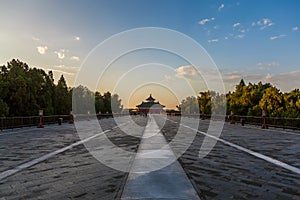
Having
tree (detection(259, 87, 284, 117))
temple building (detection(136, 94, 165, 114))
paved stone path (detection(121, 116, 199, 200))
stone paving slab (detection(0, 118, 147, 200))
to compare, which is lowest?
stone paving slab (detection(0, 118, 147, 200))

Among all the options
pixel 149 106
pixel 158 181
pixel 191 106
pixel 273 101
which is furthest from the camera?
pixel 149 106

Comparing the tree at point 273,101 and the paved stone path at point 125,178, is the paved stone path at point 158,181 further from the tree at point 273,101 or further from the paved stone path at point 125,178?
the tree at point 273,101

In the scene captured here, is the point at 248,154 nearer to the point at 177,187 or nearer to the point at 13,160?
the point at 177,187

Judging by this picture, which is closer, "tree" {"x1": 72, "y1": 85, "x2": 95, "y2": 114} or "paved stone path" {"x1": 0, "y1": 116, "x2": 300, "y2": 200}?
"paved stone path" {"x1": 0, "y1": 116, "x2": 300, "y2": 200}

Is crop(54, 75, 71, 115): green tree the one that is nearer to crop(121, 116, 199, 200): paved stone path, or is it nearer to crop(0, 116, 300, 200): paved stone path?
crop(0, 116, 300, 200): paved stone path

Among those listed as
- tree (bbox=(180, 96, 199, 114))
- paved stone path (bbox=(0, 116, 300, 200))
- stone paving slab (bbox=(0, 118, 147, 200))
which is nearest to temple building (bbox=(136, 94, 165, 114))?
tree (bbox=(180, 96, 199, 114))

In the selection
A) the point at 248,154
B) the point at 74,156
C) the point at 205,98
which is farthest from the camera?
the point at 205,98

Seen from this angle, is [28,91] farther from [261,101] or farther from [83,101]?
[83,101]

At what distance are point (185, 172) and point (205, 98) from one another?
6674 cm

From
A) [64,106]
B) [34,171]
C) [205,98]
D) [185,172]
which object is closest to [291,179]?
[185,172]

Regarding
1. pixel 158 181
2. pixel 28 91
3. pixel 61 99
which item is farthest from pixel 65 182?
pixel 61 99

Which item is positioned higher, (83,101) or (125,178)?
(83,101)

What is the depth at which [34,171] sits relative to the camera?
22.9 feet

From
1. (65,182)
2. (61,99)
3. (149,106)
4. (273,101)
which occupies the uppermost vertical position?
(149,106)
